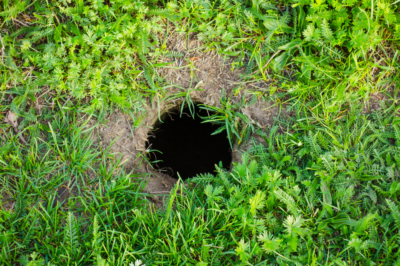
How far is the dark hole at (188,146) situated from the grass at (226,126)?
27.1 inches

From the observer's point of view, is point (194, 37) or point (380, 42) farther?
point (194, 37)

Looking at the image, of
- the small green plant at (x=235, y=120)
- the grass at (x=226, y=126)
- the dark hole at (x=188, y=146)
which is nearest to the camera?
the grass at (x=226, y=126)

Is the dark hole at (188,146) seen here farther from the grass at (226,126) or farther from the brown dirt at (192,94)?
the grass at (226,126)

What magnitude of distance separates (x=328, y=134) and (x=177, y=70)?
129 centimetres

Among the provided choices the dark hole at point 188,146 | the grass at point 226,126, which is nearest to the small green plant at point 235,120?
the grass at point 226,126

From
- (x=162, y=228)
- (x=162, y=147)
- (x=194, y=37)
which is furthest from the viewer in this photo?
(x=162, y=147)

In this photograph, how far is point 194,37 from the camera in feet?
7.86

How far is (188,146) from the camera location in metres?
3.28

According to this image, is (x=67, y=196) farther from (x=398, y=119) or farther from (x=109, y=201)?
(x=398, y=119)

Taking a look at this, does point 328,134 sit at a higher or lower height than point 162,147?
higher

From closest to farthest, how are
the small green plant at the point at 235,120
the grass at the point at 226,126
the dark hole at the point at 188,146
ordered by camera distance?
the grass at the point at 226,126
the small green plant at the point at 235,120
the dark hole at the point at 188,146

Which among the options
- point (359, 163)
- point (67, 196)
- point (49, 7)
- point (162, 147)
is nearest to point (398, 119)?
point (359, 163)

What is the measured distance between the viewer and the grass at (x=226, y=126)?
2.00 meters

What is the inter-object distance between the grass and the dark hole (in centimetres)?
69
